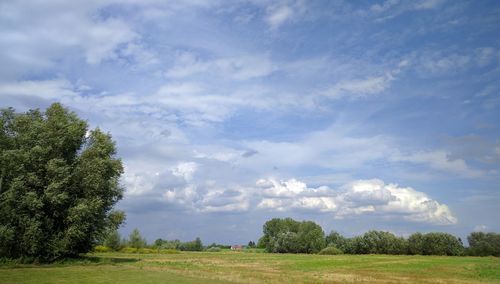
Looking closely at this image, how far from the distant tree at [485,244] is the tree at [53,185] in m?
78.7

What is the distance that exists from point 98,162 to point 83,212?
6.27m

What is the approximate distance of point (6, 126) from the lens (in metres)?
46.3

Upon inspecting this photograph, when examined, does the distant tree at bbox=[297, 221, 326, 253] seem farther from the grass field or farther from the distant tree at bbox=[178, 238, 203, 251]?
the grass field

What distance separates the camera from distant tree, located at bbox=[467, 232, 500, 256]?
3558 inches

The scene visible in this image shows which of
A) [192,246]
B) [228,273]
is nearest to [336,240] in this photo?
[192,246]

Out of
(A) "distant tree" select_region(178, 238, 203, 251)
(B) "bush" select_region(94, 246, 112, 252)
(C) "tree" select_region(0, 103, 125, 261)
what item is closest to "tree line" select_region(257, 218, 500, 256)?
(A) "distant tree" select_region(178, 238, 203, 251)

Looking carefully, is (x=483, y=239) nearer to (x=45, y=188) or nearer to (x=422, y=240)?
(x=422, y=240)

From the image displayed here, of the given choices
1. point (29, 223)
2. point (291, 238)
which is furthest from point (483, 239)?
point (29, 223)

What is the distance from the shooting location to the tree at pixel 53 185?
42.8 metres

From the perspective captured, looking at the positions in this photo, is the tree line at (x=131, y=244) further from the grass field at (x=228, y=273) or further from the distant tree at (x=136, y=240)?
the grass field at (x=228, y=273)

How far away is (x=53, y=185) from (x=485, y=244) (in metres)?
88.1

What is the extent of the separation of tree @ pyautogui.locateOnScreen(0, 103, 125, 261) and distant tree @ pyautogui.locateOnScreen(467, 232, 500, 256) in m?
78.7

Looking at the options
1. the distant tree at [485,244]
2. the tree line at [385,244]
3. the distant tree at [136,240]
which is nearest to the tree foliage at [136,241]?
the distant tree at [136,240]

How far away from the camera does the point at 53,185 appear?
44062 millimetres
